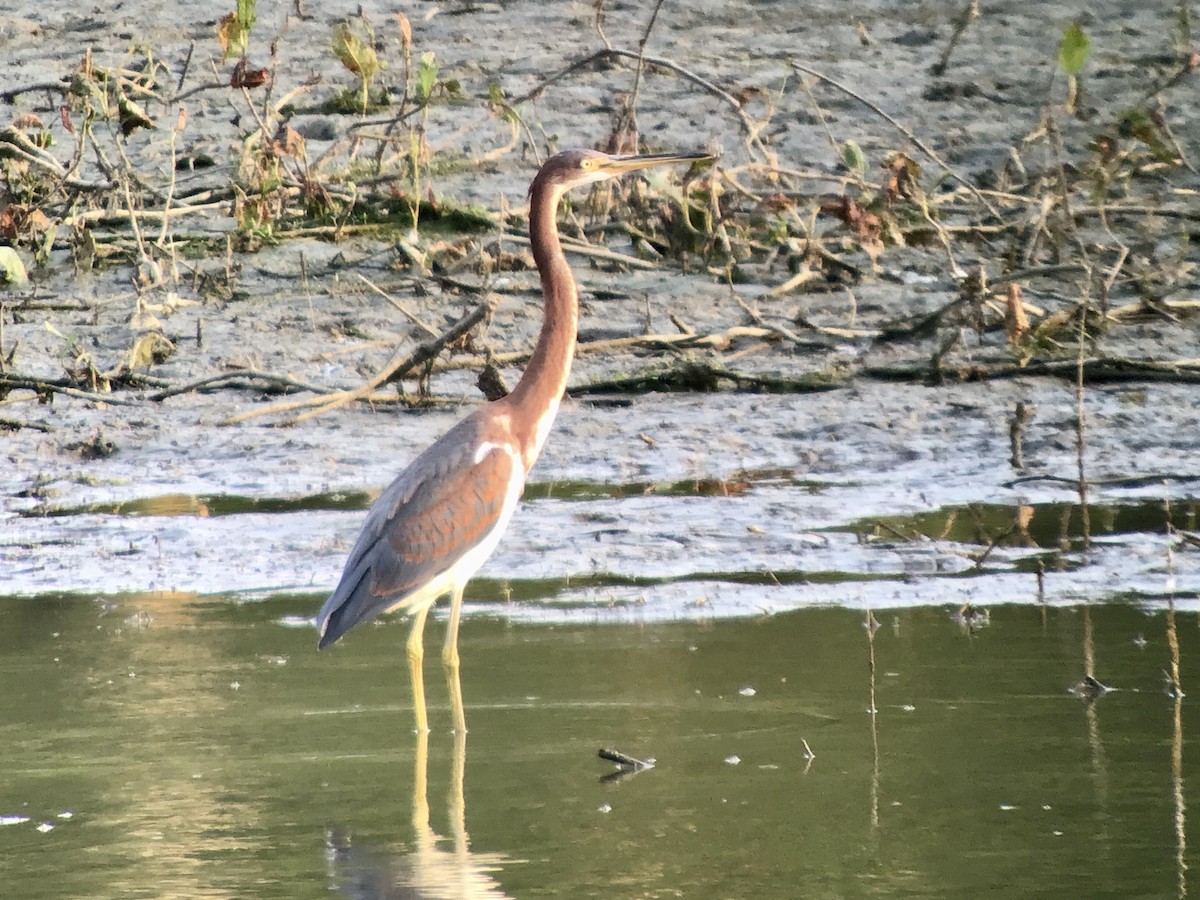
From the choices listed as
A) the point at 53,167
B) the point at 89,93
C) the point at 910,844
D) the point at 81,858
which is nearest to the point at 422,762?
the point at 81,858

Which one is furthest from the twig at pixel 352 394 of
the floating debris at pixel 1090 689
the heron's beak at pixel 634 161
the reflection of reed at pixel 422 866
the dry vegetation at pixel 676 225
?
the reflection of reed at pixel 422 866

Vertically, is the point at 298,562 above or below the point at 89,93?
below

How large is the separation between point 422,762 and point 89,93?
20.3 feet

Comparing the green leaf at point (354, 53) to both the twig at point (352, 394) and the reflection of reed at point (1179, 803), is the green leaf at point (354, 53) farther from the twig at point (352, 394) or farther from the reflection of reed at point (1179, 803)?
the reflection of reed at point (1179, 803)

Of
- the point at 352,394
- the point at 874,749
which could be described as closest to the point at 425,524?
the point at 874,749

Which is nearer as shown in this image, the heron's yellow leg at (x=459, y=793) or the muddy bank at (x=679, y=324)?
the heron's yellow leg at (x=459, y=793)

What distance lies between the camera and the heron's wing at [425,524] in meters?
5.55

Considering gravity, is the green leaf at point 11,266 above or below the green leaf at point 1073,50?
below

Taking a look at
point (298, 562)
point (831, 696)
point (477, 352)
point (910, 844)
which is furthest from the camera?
point (477, 352)

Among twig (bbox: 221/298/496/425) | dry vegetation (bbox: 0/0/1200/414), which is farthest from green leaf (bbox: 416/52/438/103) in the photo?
twig (bbox: 221/298/496/425)

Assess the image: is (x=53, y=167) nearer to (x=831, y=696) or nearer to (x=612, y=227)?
(x=612, y=227)

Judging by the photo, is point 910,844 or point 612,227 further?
point 612,227

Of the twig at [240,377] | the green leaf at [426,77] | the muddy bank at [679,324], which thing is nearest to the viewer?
the muddy bank at [679,324]

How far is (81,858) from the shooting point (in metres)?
4.16
